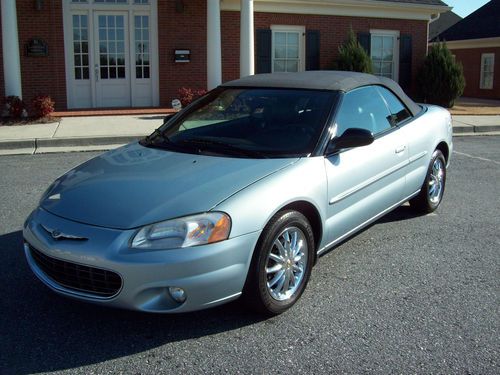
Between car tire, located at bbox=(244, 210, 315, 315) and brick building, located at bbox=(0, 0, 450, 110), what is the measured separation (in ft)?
37.6

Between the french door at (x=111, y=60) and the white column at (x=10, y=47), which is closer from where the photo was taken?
the white column at (x=10, y=47)

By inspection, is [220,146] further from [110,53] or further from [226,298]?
[110,53]

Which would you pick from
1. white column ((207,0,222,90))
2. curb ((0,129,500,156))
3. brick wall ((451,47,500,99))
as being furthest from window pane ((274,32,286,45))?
brick wall ((451,47,500,99))

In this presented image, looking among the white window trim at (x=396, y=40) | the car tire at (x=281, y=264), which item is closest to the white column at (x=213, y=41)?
the white window trim at (x=396, y=40)

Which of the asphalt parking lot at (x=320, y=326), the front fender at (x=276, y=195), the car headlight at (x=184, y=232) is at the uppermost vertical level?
the front fender at (x=276, y=195)

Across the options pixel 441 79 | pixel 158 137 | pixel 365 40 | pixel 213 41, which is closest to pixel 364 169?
pixel 158 137

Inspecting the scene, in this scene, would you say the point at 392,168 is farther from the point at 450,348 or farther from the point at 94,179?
the point at 94,179

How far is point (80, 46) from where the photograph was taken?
15336mm

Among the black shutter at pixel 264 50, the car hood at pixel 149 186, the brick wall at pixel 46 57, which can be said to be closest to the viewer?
the car hood at pixel 149 186

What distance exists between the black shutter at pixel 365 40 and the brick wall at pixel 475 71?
7874mm

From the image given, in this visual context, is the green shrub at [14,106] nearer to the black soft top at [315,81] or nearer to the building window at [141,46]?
the building window at [141,46]

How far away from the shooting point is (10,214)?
6109mm

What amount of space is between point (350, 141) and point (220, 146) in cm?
95

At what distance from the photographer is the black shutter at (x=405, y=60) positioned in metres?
18.9
